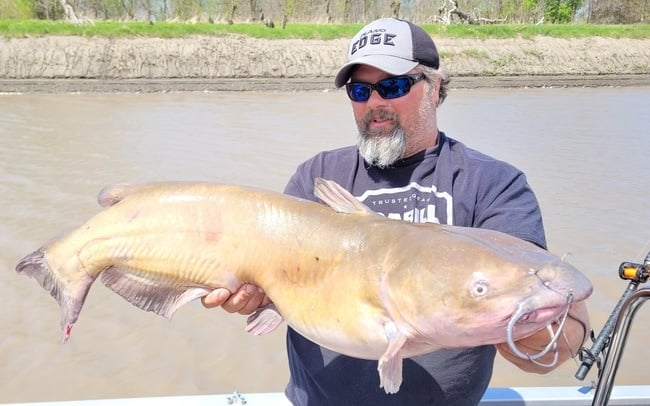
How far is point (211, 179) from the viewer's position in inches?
346

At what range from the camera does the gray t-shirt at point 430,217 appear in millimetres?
1906

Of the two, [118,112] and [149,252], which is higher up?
[149,252]

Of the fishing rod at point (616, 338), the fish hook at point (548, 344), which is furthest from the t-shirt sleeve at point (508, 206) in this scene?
the fish hook at point (548, 344)

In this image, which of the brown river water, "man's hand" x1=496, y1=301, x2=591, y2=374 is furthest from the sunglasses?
the brown river water

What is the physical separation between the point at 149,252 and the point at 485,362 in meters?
1.12

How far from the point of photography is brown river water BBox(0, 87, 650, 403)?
3932 mm

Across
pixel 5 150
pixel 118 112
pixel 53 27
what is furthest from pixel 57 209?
pixel 53 27

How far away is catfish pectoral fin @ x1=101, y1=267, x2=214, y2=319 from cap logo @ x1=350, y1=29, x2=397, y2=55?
3.38 feet

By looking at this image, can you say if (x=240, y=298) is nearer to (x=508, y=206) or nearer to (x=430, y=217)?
(x=430, y=217)

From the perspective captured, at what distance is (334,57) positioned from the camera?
23.3 meters

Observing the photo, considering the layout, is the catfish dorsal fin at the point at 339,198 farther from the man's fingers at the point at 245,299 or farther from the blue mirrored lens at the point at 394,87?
the blue mirrored lens at the point at 394,87

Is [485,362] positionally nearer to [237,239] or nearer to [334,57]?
[237,239]

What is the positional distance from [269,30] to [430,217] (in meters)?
23.3

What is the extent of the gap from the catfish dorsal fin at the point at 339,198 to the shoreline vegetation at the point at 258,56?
712 inches
